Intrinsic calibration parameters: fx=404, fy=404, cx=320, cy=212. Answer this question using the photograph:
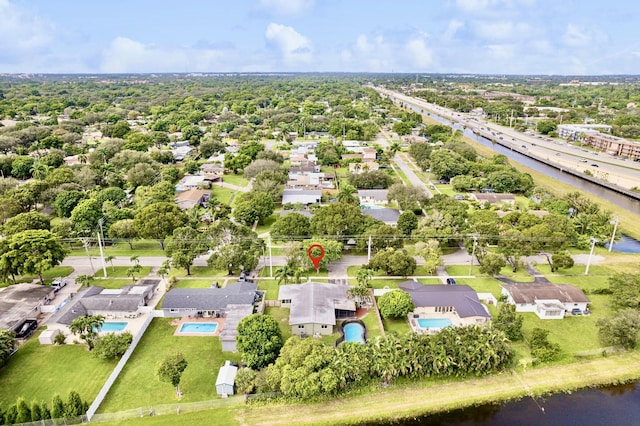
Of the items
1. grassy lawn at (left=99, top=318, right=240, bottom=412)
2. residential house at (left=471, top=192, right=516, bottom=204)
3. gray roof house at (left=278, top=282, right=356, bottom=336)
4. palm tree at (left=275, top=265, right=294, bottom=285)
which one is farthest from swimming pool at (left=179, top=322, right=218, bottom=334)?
residential house at (left=471, top=192, right=516, bottom=204)

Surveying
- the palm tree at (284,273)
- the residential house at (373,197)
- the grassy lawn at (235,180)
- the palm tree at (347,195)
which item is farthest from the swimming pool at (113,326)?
the grassy lawn at (235,180)

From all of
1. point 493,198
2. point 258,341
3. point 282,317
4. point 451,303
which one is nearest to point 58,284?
point 282,317

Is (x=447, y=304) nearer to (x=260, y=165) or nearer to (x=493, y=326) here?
(x=493, y=326)

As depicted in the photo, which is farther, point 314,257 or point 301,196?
point 301,196

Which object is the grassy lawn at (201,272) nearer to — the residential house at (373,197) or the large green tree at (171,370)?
the large green tree at (171,370)

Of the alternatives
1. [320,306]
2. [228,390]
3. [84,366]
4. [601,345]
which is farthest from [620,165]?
[84,366]

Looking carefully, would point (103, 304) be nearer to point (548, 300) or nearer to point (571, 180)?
point (548, 300)

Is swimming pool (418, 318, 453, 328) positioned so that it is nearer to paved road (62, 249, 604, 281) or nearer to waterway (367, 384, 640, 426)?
waterway (367, 384, 640, 426)
